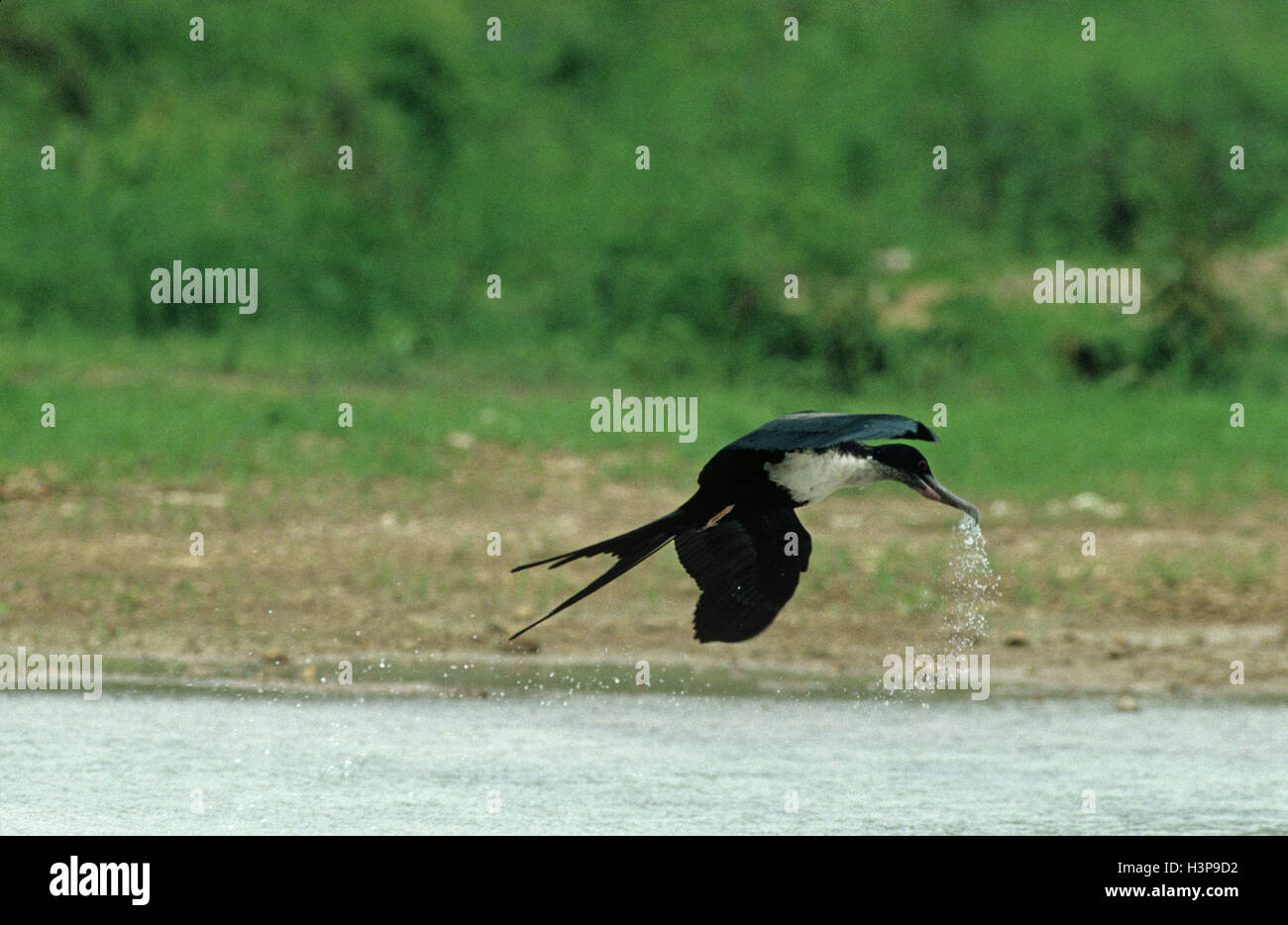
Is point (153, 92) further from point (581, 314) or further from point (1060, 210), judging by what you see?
point (1060, 210)

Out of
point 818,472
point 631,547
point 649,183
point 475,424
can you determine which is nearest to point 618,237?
point 649,183

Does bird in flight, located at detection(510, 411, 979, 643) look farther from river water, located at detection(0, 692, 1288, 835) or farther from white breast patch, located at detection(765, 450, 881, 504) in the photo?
river water, located at detection(0, 692, 1288, 835)

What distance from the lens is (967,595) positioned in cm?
916

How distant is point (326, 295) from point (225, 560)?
4958 mm

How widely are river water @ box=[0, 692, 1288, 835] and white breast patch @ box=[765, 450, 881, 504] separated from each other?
1.33 meters

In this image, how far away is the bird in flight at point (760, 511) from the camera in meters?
5.18

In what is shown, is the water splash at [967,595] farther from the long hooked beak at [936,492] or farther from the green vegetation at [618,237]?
the long hooked beak at [936,492]

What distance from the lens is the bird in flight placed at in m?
5.18

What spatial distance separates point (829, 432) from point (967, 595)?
4.27 m

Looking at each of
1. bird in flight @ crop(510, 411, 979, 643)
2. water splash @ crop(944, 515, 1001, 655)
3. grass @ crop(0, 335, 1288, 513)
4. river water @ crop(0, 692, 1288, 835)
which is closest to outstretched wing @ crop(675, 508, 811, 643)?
bird in flight @ crop(510, 411, 979, 643)

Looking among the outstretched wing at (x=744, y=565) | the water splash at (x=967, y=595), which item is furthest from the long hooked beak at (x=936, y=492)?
the water splash at (x=967, y=595)

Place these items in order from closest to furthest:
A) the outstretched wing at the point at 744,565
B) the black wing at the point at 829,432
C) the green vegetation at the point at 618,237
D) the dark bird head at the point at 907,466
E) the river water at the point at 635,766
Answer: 1. the black wing at the point at 829,432
2. the dark bird head at the point at 907,466
3. the outstretched wing at the point at 744,565
4. the river water at the point at 635,766
5. the green vegetation at the point at 618,237

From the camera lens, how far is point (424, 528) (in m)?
9.94

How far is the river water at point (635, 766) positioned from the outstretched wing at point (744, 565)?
3.38ft
